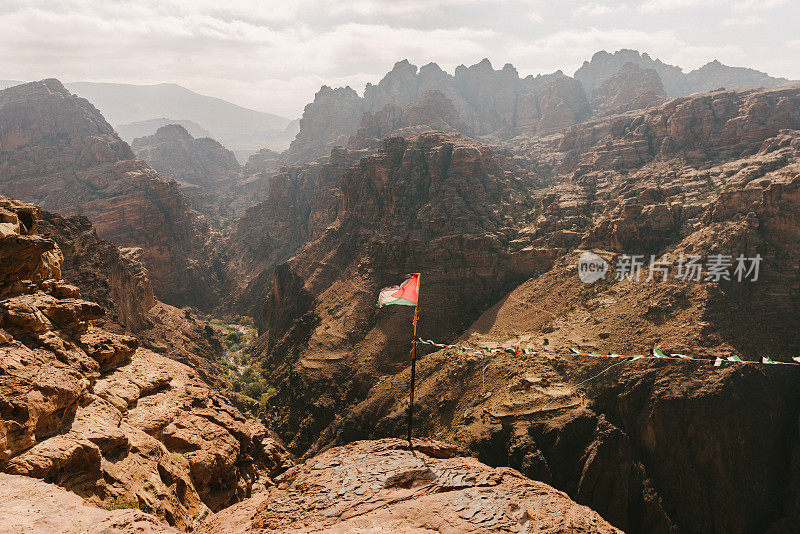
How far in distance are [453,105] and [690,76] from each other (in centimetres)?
11184

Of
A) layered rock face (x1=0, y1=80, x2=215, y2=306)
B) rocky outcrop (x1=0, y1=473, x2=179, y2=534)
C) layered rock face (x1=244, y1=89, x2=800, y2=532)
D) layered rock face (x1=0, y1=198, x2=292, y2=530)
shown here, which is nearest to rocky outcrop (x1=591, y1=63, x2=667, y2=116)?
layered rock face (x1=244, y1=89, x2=800, y2=532)

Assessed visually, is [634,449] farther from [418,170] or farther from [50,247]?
[418,170]

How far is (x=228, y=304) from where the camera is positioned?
87.4 m

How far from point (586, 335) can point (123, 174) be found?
99.4m

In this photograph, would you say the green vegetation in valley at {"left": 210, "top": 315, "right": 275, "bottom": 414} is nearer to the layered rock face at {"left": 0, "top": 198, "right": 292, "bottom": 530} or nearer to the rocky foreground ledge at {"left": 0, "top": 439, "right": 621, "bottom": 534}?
the layered rock face at {"left": 0, "top": 198, "right": 292, "bottom": 530}

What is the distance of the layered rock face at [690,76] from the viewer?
15612cm

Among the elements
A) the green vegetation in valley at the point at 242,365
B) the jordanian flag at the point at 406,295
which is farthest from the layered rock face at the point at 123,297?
the jordanian flag at the point at 406,295

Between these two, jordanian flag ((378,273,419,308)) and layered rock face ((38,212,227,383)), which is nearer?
jordanian flag ((378,273,419,308))

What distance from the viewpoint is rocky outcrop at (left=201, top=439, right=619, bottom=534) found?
10.5m

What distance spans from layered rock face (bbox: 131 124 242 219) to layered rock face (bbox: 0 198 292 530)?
13666cm

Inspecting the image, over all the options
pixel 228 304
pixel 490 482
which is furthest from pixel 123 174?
pixel 490 482

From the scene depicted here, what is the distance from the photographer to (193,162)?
170 meters

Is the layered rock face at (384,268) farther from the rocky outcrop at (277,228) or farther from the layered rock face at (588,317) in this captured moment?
the rocky outcrop at (277,228)

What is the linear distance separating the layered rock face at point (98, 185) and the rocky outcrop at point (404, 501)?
3109 inches
